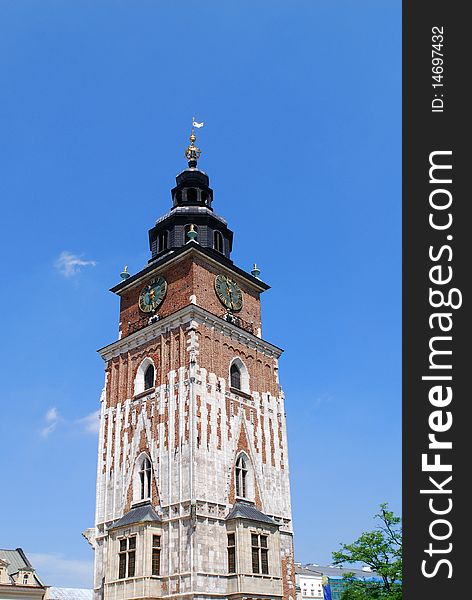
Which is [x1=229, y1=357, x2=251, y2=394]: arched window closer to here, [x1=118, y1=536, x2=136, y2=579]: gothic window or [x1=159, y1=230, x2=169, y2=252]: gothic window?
[x1=159, y1=230, x2=169, y2=252]: gothic window

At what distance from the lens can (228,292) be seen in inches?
1658

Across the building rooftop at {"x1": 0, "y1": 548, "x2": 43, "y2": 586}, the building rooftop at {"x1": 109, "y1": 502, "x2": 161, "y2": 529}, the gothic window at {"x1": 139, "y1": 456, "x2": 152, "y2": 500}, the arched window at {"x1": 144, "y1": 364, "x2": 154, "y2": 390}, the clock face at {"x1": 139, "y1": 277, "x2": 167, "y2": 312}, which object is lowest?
the building rooftop at {"x1": 0, "y1": 548, "x2": 43, "y2": 586}

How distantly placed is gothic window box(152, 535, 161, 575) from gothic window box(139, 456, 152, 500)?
2.83m

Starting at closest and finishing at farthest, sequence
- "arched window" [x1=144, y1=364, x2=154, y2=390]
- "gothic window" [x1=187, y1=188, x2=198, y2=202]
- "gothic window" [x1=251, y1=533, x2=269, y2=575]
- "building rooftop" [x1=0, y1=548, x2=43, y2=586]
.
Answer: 1. "gothic window" [x1=251, y1=533, x2=269, y2=575]
2. "arched window" [x1=144, y1=364, x2=154, y2=390]
3. "gothic window" [x1=187, y1=188, x2=198, y2=202]
4. "building rooftop" [x1=0, y1=548, x2=43, y2=586]

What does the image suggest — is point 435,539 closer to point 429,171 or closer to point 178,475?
point 429,171

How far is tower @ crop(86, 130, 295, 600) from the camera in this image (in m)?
33.4

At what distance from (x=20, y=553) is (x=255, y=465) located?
1325 inches

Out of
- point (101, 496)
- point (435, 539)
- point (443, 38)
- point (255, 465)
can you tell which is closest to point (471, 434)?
point (435, 539)

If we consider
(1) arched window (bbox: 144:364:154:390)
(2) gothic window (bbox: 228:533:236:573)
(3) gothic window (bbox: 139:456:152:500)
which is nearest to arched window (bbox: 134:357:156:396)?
(1) arched window (bbox: 144:364:154:390)

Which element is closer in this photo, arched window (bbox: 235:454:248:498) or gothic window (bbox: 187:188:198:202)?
arched window (bbox: 235:454:248:498)

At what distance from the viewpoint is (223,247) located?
4475 centimetres

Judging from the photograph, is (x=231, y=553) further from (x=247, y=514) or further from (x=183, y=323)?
(x=183, y=323)

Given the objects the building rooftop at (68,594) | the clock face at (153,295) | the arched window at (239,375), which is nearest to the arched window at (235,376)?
the arched window at (239,375)

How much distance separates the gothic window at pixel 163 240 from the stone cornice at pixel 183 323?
662 centimetres
